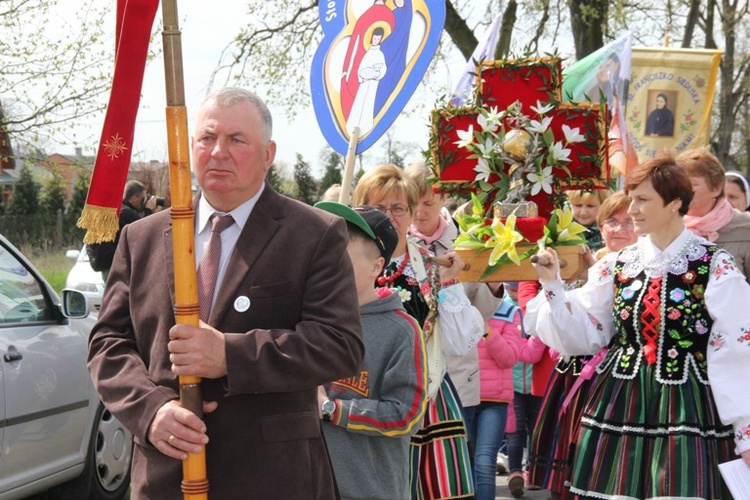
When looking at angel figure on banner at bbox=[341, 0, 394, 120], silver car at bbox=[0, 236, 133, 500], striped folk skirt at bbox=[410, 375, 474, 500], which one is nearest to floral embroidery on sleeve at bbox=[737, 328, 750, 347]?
striped folk skirt at bbox=[410, 375, 474, 500]

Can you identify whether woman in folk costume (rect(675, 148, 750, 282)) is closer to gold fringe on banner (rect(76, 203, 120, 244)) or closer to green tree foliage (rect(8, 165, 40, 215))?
gold fringe on banner (rect(76, 203, 120, 244))

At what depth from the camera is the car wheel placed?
586 cm

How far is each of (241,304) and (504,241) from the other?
2.15m

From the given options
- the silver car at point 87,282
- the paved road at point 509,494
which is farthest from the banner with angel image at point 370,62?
the silver car at point 87,282

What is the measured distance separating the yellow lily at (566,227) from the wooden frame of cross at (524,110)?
0.27 meters

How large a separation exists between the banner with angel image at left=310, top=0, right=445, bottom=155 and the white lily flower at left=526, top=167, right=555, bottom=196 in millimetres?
725

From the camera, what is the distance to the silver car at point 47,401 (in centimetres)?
498

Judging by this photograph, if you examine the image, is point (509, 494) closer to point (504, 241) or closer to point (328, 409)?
point (504, 241)

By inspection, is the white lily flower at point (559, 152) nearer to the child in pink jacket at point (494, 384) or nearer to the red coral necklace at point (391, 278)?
the red coral necklace at point (391, 278)

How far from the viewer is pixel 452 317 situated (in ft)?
14.1

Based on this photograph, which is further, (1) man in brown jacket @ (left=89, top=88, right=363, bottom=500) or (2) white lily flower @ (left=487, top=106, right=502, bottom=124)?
(2) white lily flower @ (left=487, top=106, right=502, bottom=124)

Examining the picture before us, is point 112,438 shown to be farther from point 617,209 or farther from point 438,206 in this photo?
point 617,209

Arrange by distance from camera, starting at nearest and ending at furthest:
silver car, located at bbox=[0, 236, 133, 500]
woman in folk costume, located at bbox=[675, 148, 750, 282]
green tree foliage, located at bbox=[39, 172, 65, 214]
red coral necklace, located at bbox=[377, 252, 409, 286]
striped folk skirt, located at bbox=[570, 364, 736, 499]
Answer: striped folk skirt, located at bbox=[570, 364, 736, 499], red coral necklace, located at bbox=[377, 252, 409, 286], silver car, located at bbox=[0, 236, 133, 500], woman in folk costume, located at bbox=[675, 148, 750, 282], green tree foliage, located at bbox=[39, 172, 65, 214]

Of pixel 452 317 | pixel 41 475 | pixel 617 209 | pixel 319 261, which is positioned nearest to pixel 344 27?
pixel 452 317
